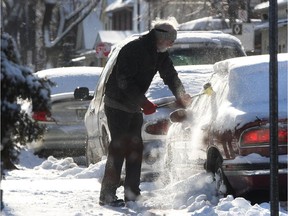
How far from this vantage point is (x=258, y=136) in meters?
7.82

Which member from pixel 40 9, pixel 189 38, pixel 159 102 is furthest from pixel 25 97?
pixel 40 9

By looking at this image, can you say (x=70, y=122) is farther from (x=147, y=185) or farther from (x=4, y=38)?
(x=4, y=38)

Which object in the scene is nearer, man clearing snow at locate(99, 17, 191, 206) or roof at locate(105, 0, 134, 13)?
man clearing snow at locate(99, 17, 191, 206)

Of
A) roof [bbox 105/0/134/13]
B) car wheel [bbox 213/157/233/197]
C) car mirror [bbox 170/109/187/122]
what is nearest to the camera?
car wheel [bbox 213/157/233/197]

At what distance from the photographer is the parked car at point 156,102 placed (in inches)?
387

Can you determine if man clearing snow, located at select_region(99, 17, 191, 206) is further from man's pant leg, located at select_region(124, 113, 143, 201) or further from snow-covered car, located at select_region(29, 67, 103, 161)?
snow-covered car, located at select_region(29, 67, 103, 161)

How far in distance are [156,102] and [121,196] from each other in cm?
132

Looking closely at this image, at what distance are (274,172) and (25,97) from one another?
53.4 inches

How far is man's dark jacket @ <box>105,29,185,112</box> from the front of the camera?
8227 millimetres

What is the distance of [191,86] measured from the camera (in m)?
10.9

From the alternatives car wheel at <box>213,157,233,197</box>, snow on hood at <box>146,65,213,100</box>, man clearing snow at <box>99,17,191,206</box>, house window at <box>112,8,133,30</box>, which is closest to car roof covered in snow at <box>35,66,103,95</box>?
snow on hood at <box>146,65,213,100</box>

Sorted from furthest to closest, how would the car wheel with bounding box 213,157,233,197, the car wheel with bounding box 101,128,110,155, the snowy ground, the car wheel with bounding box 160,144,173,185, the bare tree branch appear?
the bare tree branch
the car wheel with bounding box 101,128,110,155
the car wheel with bounding box 160,144,173,185
the car wheel with bounding box 213,157,233,197
the snowy ground

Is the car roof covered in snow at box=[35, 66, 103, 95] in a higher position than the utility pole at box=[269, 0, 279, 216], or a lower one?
lower

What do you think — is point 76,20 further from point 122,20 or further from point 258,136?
point 258,136
